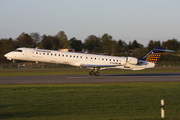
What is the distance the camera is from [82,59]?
26.7m

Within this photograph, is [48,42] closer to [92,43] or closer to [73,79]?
[92,43]

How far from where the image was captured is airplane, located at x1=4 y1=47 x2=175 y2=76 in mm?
25891

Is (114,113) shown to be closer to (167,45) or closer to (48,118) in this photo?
(48,118)

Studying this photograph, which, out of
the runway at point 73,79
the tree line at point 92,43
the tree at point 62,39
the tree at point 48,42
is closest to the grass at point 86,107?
the runway at point 73,79

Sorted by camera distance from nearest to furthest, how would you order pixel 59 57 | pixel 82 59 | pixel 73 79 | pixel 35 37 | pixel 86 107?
pixel 86 107
pixel 73 79
pixel 59 57
pixel 82 59
pixel 35 37

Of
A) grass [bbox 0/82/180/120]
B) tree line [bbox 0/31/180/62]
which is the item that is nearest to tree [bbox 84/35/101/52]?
tree line [bbox 0/31/180/62]

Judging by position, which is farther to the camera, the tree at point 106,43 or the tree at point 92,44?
the tree at point 92,44

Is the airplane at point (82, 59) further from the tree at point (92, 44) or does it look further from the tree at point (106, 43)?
the tree at point (92, 44)

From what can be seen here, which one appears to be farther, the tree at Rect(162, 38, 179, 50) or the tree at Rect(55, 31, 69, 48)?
the tree at Rect(55, 31, 69, 48)

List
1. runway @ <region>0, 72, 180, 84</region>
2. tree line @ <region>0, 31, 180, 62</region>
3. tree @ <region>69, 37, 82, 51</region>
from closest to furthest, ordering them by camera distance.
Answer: runway @ <region>0, 72, 180, 84</region> → tree line @ <region>0, 31, 180, 62</region> → tree @ <region>69, 37, 82, 51</region>

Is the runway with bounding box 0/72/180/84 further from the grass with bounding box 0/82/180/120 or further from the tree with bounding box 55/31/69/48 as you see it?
the tree with bounding box 55/31/69/48

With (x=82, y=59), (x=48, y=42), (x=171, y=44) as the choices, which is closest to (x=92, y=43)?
(x=48, y=42)

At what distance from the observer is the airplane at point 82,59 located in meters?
25.9

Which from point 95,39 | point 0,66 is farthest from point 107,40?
point 0,66
